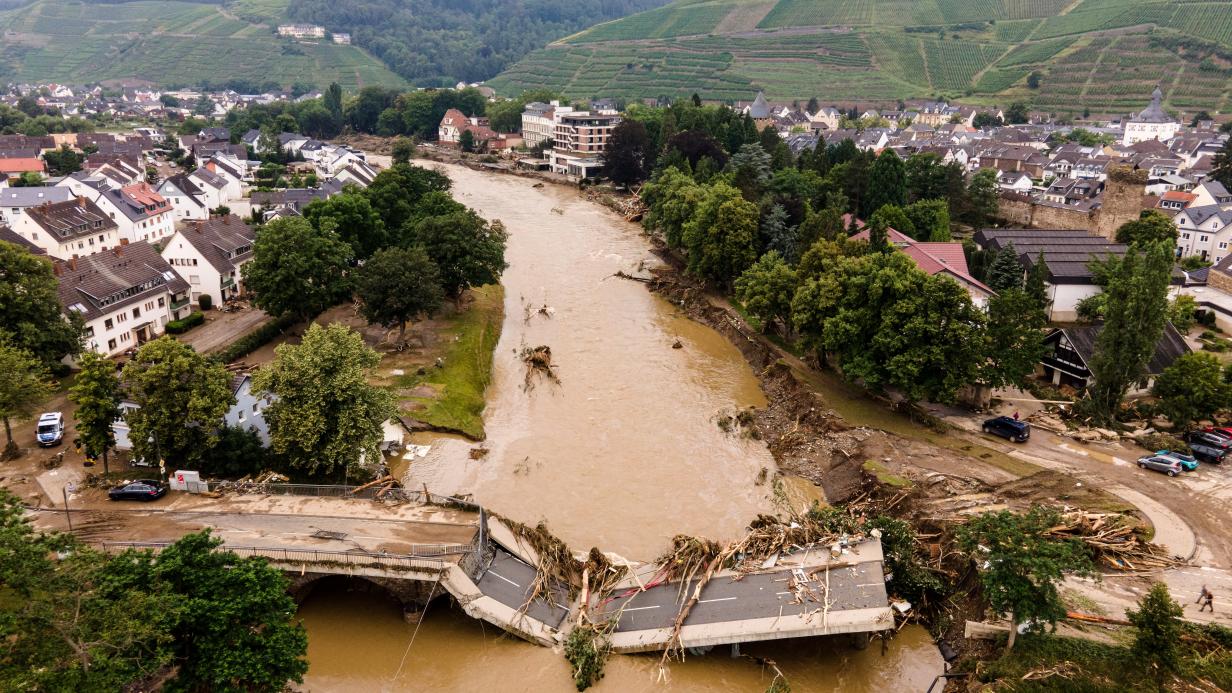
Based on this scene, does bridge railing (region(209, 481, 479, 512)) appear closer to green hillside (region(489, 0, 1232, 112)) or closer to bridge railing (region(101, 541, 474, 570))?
bridge railing (region(101, 541, 474, 570))

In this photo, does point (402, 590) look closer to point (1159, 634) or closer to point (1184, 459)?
point (1159, 634)

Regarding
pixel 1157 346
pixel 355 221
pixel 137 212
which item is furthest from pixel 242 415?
pixel 1157 346

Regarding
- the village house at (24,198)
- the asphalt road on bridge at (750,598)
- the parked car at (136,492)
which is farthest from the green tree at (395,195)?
the asphalt road on bridge at (750,598)

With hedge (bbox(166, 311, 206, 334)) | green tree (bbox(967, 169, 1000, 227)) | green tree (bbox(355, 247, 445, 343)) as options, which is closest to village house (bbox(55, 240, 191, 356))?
hedge (bbox(166, 311, 206, 334))

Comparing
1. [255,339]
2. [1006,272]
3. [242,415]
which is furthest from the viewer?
[1006,272]

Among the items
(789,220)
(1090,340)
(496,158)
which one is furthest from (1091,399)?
(496,158)

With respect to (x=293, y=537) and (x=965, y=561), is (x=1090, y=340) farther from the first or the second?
(x=293, y=537)

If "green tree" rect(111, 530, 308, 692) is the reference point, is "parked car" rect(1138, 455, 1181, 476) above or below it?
below
